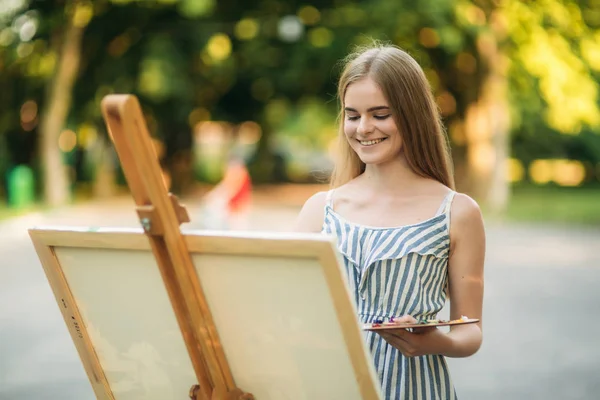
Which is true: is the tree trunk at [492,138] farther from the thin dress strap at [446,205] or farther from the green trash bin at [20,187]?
A: the thin dress strap at [446,205]

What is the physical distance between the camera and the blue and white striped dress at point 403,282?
221 cm

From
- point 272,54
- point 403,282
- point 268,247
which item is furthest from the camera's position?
point 272,54

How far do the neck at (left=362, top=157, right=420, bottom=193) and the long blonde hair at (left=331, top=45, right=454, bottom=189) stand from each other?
0.06ft

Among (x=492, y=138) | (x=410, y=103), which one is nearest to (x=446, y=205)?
(x=410, y=103)

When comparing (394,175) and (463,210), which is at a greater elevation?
(394,175)

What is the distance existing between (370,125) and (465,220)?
0.32 metres

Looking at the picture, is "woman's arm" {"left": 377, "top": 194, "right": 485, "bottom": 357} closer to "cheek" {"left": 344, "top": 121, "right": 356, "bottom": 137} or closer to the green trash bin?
"cheek" {"left": 344, "top": 121, "right": 356, "bottom": 137}

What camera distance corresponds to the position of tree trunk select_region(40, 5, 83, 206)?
75.9 ft

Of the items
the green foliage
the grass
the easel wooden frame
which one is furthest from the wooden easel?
the grass

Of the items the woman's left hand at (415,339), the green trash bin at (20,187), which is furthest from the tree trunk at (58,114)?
the woman's left hand at (415,339)

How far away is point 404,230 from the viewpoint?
222 cm

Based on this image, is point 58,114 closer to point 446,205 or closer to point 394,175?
point 394,175

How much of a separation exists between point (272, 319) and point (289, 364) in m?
0.11

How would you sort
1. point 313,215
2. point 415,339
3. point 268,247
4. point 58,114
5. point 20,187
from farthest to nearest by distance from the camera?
point 58,114 < point 20,187 < point 313,215 < point 415,339 < point 268,247
